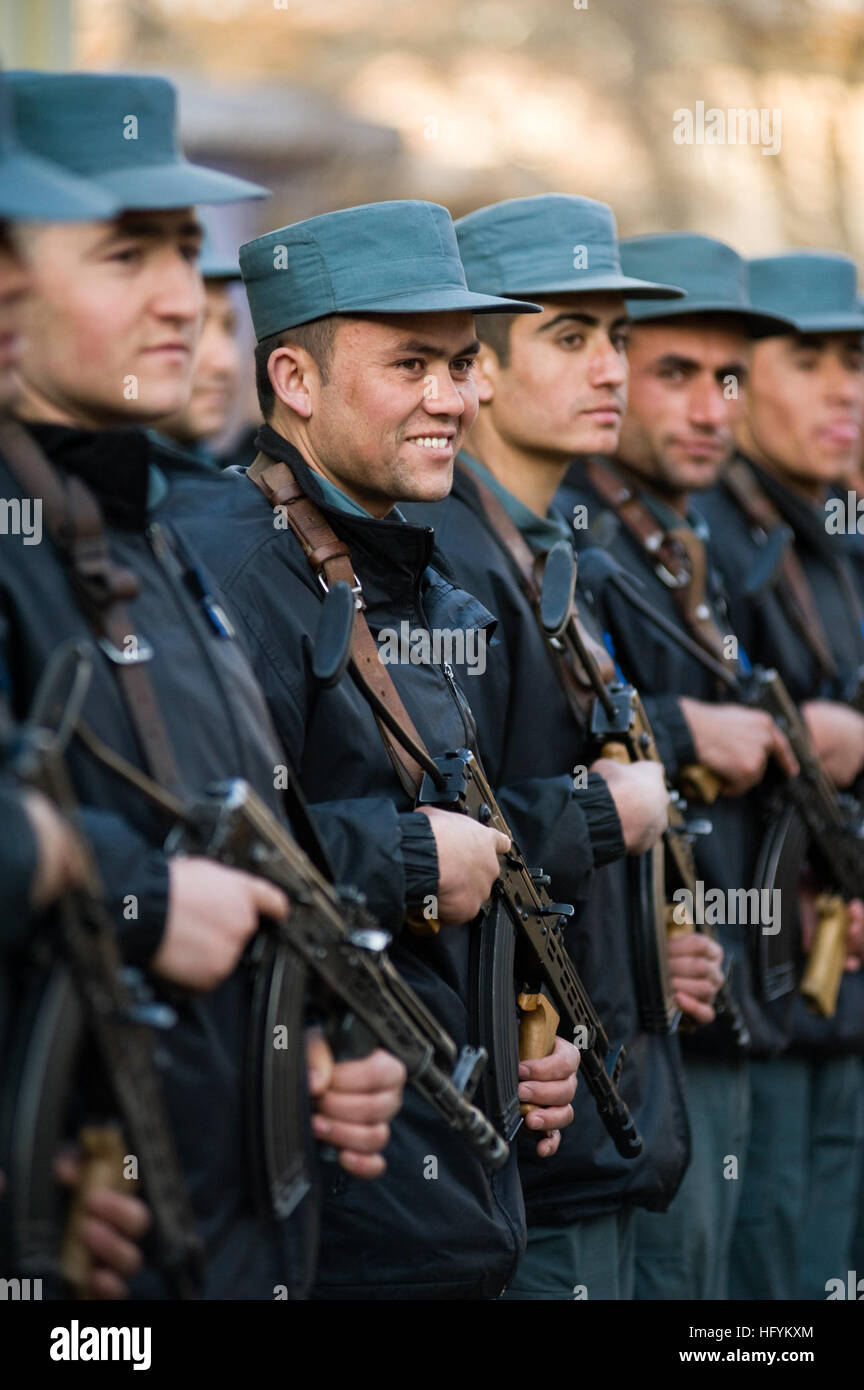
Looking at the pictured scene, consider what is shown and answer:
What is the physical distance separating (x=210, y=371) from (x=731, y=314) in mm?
1610

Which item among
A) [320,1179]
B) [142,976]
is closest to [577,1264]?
[320,1179]

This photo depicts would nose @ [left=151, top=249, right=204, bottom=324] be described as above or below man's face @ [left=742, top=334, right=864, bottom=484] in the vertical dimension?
below

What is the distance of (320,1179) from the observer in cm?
354

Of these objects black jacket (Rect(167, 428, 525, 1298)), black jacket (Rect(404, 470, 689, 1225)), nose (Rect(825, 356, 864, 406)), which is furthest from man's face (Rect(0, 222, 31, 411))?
nose (Rect(825, 356, 864, 406))

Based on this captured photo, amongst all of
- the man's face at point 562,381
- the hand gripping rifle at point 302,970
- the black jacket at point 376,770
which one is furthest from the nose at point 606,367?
the hand gripping rifle at point 302,970

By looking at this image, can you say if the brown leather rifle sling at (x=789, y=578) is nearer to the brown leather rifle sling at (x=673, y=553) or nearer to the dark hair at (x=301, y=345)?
the brown leather rifle sling at (x=673, y=553)

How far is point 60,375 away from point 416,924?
4.16 ft

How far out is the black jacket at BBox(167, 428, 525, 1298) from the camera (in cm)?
357

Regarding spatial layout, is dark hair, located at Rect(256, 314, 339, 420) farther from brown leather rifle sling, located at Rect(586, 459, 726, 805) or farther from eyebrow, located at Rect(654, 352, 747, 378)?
eyebrow, located at Rect(654, 352, 747, 378)

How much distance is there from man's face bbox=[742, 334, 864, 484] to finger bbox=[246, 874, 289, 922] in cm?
410

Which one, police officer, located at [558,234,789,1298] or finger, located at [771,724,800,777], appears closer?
police officer, located at [558,234,789,1298]

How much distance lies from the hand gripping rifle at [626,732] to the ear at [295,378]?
716 mm
